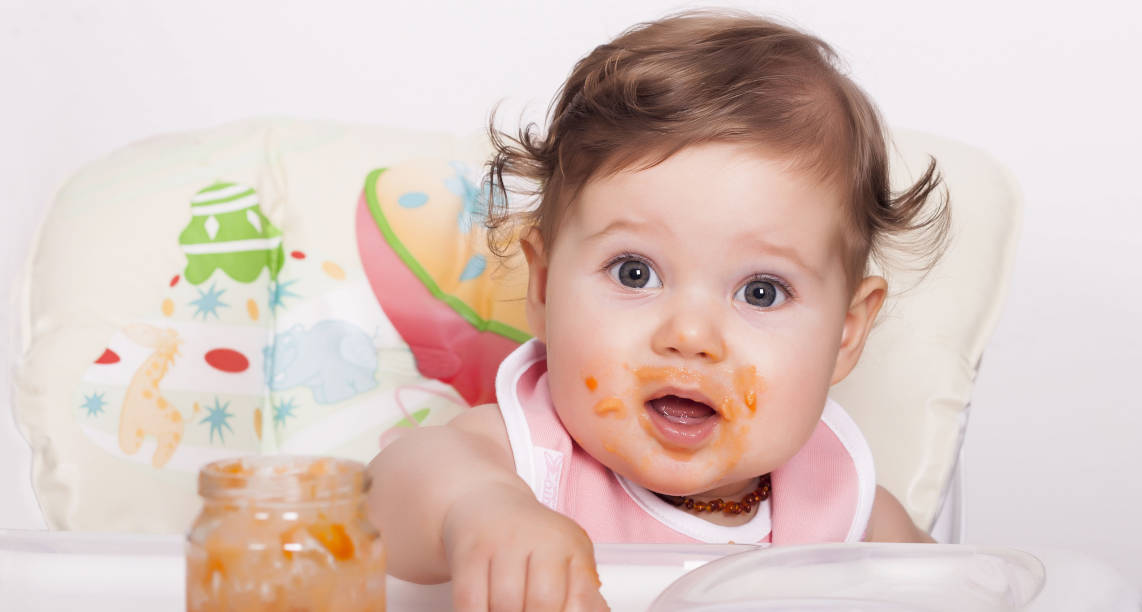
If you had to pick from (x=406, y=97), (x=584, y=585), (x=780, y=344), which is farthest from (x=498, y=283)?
(x=584, y=585)

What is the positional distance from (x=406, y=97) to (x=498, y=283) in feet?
2.09

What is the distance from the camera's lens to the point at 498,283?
129 cm

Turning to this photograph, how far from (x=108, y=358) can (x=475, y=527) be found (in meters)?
0.64

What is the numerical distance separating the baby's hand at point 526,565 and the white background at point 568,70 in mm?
1217

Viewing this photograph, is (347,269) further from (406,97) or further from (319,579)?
(319,579)

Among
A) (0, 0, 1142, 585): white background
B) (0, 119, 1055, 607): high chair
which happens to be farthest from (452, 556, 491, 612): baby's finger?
(0, 0, 1142, 585): white background

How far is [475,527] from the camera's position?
24.9 inches

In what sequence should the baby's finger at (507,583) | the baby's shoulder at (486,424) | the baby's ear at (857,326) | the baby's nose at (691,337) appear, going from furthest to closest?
the baby's ear at (857,326) → the baby's shoulder at (486,424) → the baby's nose at (691,337) → the baby's finger at (507,583)

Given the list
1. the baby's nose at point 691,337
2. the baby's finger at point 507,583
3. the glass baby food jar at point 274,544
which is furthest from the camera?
the baby's nose at point 691,337

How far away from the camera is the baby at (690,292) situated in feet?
2.97

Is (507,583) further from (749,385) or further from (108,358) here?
(108,358)

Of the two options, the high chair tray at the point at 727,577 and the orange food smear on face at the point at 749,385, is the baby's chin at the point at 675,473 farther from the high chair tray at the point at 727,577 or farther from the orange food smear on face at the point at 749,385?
the high chair tray at the point at 727,577

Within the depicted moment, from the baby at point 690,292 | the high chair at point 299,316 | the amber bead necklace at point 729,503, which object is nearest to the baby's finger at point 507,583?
the baby at point 690,292

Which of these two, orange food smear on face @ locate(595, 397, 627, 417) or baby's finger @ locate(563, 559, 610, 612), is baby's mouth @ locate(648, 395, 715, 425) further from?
baby's finger @ locate(563, 559, 610, 612)
